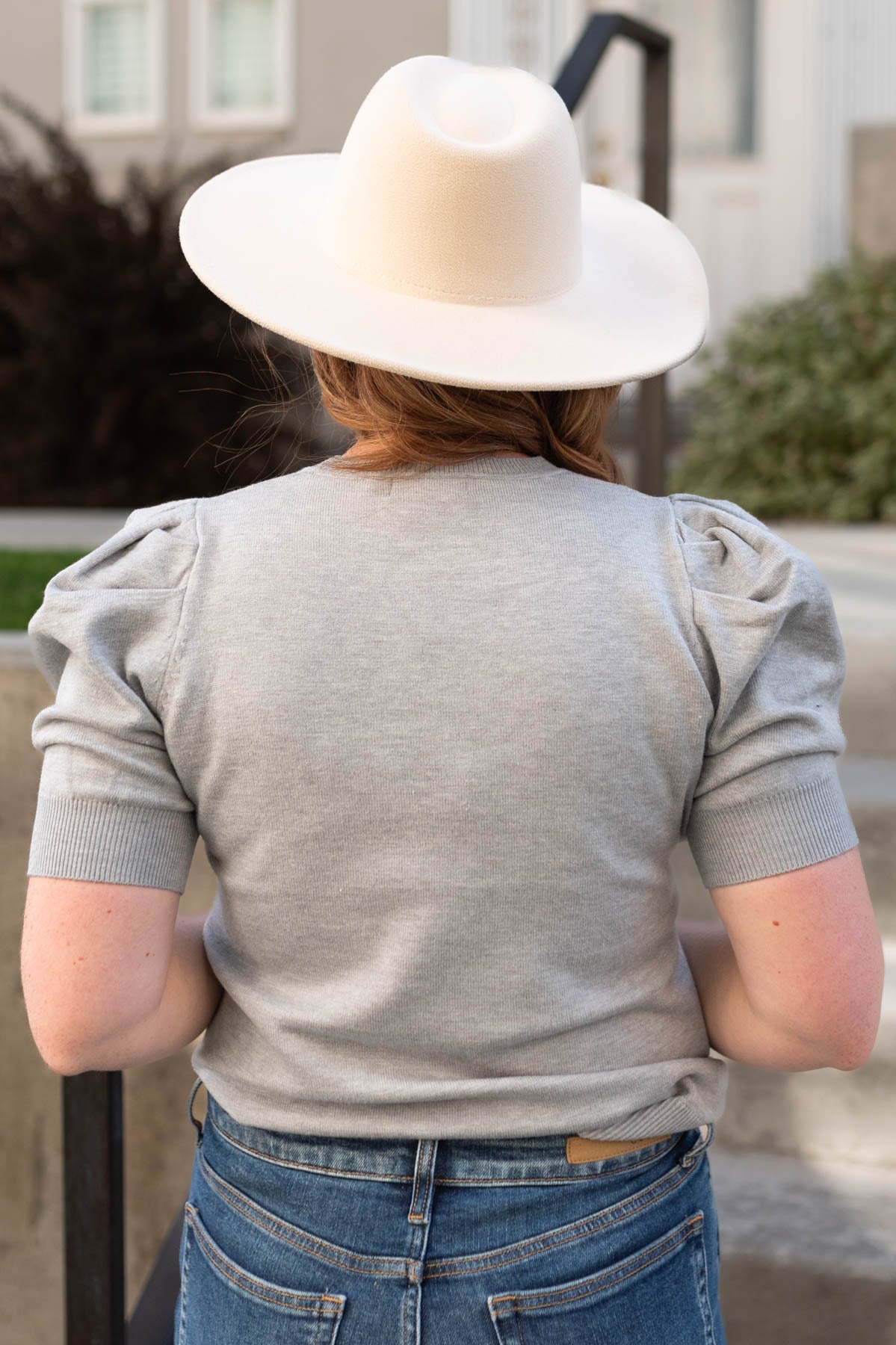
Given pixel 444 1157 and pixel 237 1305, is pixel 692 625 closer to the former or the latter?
pixel 444 1157

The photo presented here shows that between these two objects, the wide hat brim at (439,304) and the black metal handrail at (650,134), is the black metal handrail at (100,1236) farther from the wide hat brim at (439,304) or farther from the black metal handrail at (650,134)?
the black metal handrail at (650,134)

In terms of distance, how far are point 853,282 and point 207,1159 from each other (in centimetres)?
470

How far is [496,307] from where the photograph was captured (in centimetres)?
97

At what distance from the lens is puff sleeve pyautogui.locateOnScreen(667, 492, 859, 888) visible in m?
0.91

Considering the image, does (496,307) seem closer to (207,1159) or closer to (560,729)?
(560,729)

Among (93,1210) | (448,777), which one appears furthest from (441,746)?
(93,1210)

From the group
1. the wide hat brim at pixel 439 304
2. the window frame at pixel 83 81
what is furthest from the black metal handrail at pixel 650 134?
the window frame at pixel 83 81

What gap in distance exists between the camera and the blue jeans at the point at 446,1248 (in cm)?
95

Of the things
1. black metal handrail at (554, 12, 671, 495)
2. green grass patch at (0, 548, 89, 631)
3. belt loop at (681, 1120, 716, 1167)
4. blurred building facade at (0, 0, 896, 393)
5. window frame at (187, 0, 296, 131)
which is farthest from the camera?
window frame at (187, 0, 296, 131)

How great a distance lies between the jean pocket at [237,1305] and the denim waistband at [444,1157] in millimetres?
85

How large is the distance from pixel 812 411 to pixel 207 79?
13.5ft

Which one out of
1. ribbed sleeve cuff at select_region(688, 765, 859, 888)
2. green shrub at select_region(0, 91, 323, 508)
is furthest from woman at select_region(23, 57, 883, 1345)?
green shrub at select_region(0, 91, 323, 508)

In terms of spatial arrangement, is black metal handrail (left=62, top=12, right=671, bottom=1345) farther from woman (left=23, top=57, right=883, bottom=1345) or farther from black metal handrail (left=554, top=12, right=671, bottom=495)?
black metal handrail (left=554, top=12, right=671, bottom=495)

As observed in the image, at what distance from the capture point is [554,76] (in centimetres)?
522
